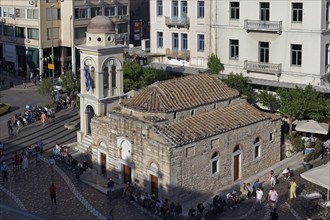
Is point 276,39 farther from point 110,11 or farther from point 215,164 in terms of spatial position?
point 110,11

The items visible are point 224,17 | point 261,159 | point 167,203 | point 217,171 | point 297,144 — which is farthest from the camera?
point 224,17

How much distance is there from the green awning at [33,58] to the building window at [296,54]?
4162cm

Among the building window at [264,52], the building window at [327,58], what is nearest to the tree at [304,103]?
the building window at [327,58]

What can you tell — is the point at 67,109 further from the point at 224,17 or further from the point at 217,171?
the point at 217,171

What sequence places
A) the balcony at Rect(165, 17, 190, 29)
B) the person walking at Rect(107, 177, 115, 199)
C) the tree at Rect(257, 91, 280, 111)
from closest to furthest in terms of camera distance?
the person walking at Rect(107, 177, 115, 199), the tree at Rect(257, 91, 280, 111), the balcony at Rect(165, 17, 190, 29)

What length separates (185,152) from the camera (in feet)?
130

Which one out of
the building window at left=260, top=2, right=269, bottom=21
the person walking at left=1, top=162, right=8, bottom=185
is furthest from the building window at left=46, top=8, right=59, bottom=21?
the person walking at left=1, top=162, right=8, bottom=185

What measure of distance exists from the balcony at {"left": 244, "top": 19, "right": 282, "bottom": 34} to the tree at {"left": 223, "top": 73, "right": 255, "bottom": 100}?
4.96 meters

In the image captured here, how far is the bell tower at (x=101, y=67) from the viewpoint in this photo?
49.0 metres

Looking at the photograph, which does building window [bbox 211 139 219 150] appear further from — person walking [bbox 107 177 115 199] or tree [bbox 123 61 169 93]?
tree [bbox 123 61 169 93]

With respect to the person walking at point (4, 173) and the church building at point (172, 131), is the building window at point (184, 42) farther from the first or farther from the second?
the person walking at point (4, 173)

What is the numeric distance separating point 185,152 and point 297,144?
14.2 m

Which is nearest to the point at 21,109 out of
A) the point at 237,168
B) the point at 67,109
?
the point at 67,109

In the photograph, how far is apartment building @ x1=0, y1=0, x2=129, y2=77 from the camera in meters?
81.2
